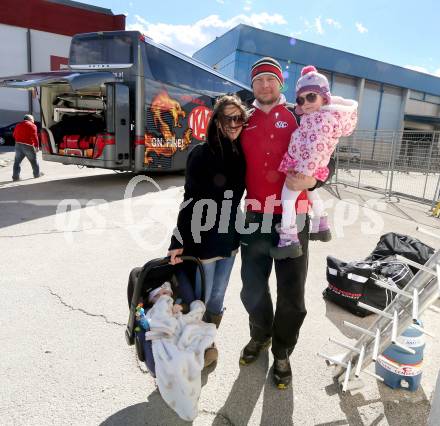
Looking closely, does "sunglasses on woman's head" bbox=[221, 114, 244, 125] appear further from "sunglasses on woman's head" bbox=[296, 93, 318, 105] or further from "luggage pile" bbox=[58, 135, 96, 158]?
"luggage pile" bbox=[58, 135, 96, 158]

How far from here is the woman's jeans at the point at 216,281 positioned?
2.45 meters

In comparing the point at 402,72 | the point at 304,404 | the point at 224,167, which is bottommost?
the point at 304,404

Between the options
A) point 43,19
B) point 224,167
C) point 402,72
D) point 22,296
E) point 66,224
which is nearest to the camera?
point 224,167

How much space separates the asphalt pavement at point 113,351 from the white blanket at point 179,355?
35 centimetres

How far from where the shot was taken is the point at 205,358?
1990 millimetres

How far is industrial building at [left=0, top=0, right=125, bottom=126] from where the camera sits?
941 inches

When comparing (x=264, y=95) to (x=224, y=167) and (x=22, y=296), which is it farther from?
(x=22, y=296)

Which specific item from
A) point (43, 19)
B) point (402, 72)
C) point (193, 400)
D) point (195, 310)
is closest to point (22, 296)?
point (195, 310)

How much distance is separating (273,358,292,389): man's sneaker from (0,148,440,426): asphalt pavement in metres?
0.05

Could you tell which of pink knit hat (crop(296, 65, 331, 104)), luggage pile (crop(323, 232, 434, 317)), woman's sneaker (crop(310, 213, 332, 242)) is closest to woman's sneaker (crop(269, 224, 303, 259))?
woman's sneaker (crop(310, 213, 332, 242))

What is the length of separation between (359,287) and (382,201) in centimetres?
704

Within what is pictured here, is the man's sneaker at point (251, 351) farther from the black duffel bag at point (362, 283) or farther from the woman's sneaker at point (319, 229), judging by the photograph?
the black duffel bag at point (362, 283)

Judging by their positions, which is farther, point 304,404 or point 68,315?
point 68,315

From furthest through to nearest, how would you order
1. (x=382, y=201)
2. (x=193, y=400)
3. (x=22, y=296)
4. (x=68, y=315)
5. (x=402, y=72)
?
1. (x=402, y=72)
2. (x=382, y=201)
3. (x=22, y=296)
4. (x=68, y=315)
5. (x=193, y=400)
